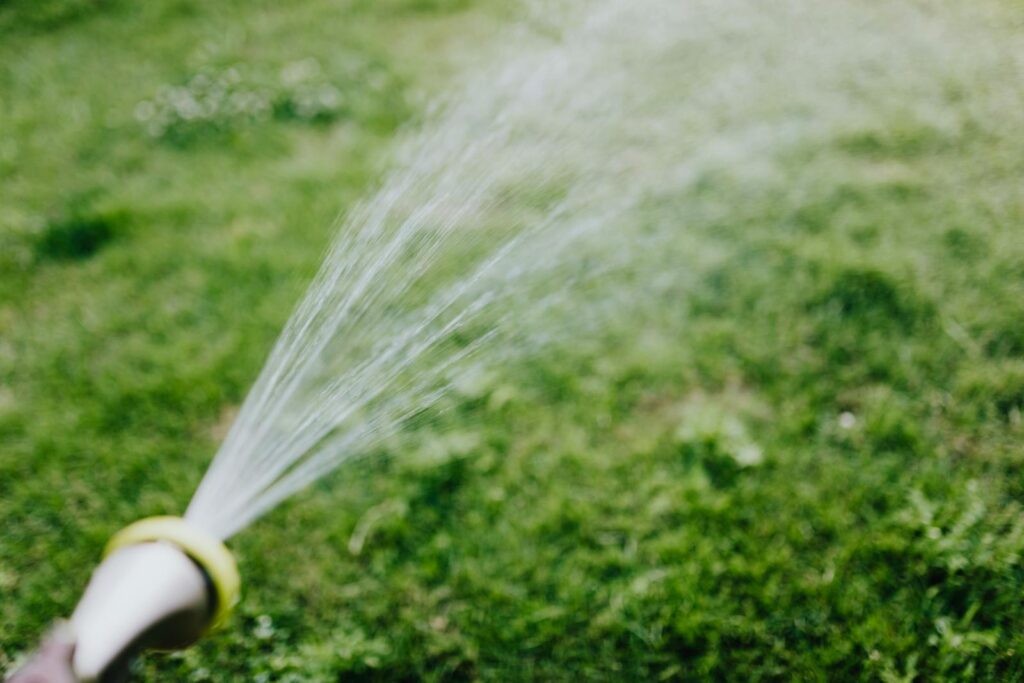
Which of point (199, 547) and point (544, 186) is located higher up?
point (199, 547)

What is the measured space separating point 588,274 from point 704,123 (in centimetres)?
149

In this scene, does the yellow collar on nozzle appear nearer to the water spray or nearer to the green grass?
the water spray

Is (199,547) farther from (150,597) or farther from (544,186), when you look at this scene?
(544,186)

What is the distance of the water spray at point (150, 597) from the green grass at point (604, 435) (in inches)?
31.9

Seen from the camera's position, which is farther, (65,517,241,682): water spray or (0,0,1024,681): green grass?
(0,0,1024,681): green grass

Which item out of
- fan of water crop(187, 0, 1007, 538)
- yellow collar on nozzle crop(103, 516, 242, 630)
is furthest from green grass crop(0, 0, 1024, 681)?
yellow collar on nozzle crop(103, 516, 242, 630)

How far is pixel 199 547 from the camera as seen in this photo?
5.28ft

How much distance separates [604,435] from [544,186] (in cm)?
161

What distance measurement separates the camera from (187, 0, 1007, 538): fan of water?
281cm

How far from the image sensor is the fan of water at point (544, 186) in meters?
2.81

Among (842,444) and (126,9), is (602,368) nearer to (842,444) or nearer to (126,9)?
(842,444)

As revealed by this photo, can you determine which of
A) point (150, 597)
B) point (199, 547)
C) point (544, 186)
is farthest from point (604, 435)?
point (150, 597)

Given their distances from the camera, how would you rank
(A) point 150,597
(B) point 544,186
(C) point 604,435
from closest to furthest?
(A) point 150,597 → (C) point 604,435 → (B) point 544,186

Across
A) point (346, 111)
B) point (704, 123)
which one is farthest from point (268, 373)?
point (704, 123)
